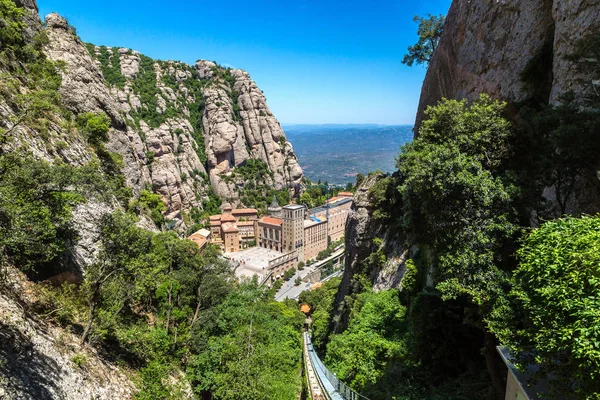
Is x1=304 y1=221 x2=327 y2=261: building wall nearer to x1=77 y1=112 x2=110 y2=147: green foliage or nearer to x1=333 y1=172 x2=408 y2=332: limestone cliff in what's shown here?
x1=333 y1=172 x2=408 y2=332: limestone cliff

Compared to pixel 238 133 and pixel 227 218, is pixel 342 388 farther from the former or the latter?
pixel 238 133

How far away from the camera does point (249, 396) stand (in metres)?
13.9

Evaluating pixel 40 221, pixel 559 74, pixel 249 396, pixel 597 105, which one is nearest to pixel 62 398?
pixel 40 221

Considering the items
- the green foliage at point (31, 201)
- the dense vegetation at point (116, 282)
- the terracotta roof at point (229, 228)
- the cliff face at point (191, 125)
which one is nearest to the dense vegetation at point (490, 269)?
the dense vegetation at point (116, 282)

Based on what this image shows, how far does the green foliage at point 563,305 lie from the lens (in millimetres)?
5000

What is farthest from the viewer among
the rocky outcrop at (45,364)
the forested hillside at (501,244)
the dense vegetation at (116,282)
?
the dense vegetation at (116,282)

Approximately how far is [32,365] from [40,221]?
4.51m

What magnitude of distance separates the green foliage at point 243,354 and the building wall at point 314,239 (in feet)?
204

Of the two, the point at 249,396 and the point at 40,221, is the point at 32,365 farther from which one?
the point at 249,396

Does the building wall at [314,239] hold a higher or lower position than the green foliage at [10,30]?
lower

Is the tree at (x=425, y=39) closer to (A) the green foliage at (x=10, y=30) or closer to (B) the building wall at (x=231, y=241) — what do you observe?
(A) the green foliage at (x=10, y=30)

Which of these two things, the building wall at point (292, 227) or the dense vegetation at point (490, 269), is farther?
the building wall at point (292, 227)

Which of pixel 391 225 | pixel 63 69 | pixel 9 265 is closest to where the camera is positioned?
pixel 9 265

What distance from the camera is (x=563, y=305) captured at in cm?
541
